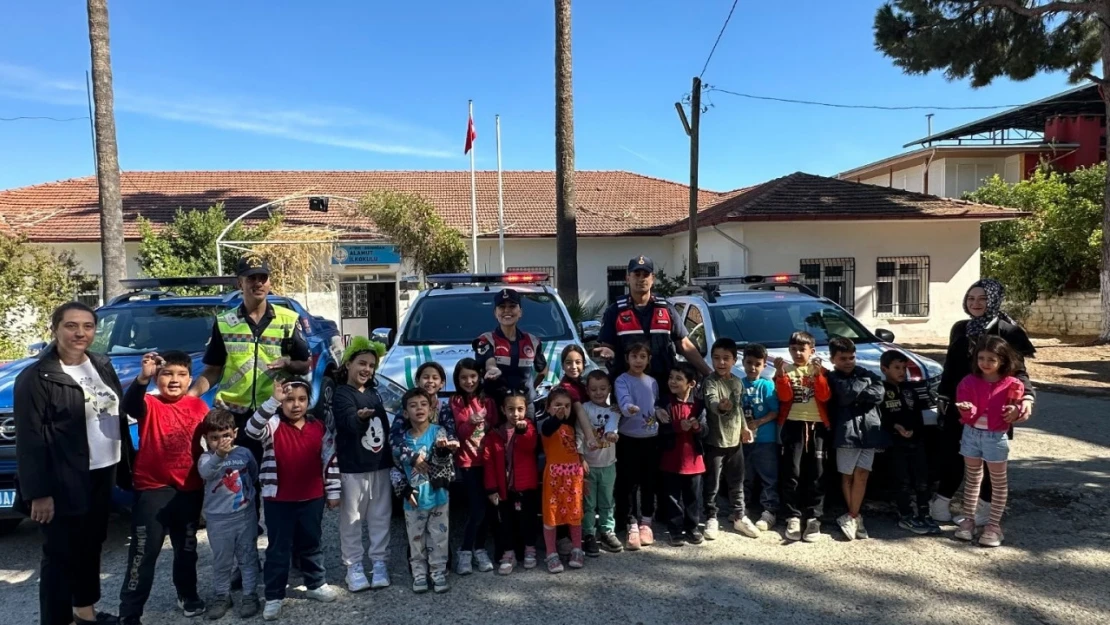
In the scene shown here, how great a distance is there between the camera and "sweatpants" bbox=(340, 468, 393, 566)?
3826 millimetres

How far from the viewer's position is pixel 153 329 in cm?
598

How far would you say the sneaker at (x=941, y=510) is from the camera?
183 inches

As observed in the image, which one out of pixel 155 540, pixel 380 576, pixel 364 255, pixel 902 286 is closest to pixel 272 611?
pixel 380 576

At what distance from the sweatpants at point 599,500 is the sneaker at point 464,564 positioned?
0.74 m

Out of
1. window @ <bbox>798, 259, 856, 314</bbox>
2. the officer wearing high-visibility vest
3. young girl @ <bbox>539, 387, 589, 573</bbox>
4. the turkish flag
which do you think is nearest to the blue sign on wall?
the turkish flag

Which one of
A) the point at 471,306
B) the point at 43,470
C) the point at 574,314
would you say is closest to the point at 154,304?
the point at 471,306

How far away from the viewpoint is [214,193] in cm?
2053

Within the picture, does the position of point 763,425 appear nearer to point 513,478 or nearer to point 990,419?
point 990,419

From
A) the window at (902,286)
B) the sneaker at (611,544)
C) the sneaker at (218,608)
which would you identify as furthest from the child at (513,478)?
the window at (902,286)

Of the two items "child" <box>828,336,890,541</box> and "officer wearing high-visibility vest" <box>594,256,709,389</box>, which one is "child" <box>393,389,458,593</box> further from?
"child" <box>828,336,890,541</box>

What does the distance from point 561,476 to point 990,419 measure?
8.95 feet

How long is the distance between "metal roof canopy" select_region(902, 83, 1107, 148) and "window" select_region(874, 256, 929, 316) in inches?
610

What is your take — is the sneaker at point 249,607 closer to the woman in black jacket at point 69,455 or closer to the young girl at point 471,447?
the woman in black jacket at point 69,455

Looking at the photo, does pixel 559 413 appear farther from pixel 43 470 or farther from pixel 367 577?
pixel 43 470
